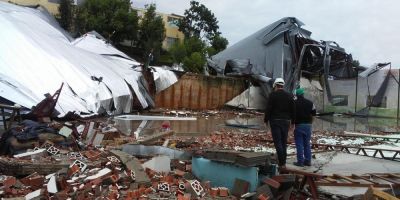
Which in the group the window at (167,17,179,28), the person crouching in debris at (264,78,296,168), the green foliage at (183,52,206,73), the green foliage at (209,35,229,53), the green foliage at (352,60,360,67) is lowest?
the person crouching in debris at (264,78,296,168)

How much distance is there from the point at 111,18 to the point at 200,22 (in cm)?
1799

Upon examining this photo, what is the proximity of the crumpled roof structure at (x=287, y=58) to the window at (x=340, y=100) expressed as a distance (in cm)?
64

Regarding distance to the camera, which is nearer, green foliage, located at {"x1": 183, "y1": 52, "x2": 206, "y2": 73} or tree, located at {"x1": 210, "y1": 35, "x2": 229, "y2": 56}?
green foliage, located at {"x1": 183, "y1": 52, "x2": 206, "y2": 73}

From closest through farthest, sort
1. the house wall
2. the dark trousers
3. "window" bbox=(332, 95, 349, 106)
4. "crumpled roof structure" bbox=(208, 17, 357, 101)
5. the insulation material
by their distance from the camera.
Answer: the dark trousers, the insulation material, the house wall, "window" bbox=(332, 95, 349, 106), "crumpled roof structure" bbox=(208, 17, 357, 101)

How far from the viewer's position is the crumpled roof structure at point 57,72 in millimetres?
16094

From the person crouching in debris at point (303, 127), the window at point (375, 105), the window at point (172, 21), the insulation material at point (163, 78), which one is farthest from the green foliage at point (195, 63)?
the person crouching in debris at point (303, 127)

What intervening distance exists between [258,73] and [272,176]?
24.5 m

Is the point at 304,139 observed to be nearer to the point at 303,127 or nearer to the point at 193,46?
the point at 303,127

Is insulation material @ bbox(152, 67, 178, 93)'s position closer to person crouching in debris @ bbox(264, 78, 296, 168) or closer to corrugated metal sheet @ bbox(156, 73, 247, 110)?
corrugated metal sheet @ bbox(156, 73, 247, 110)

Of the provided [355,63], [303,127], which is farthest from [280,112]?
[355,63]

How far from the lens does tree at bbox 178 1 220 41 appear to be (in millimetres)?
60594

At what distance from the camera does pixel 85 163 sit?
708 centimetres

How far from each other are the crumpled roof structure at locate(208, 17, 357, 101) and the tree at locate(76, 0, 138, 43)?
17.3 metres

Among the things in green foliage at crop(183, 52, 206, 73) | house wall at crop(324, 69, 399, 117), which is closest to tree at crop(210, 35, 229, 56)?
green foliage at crop(183, 52, 206, 73)
